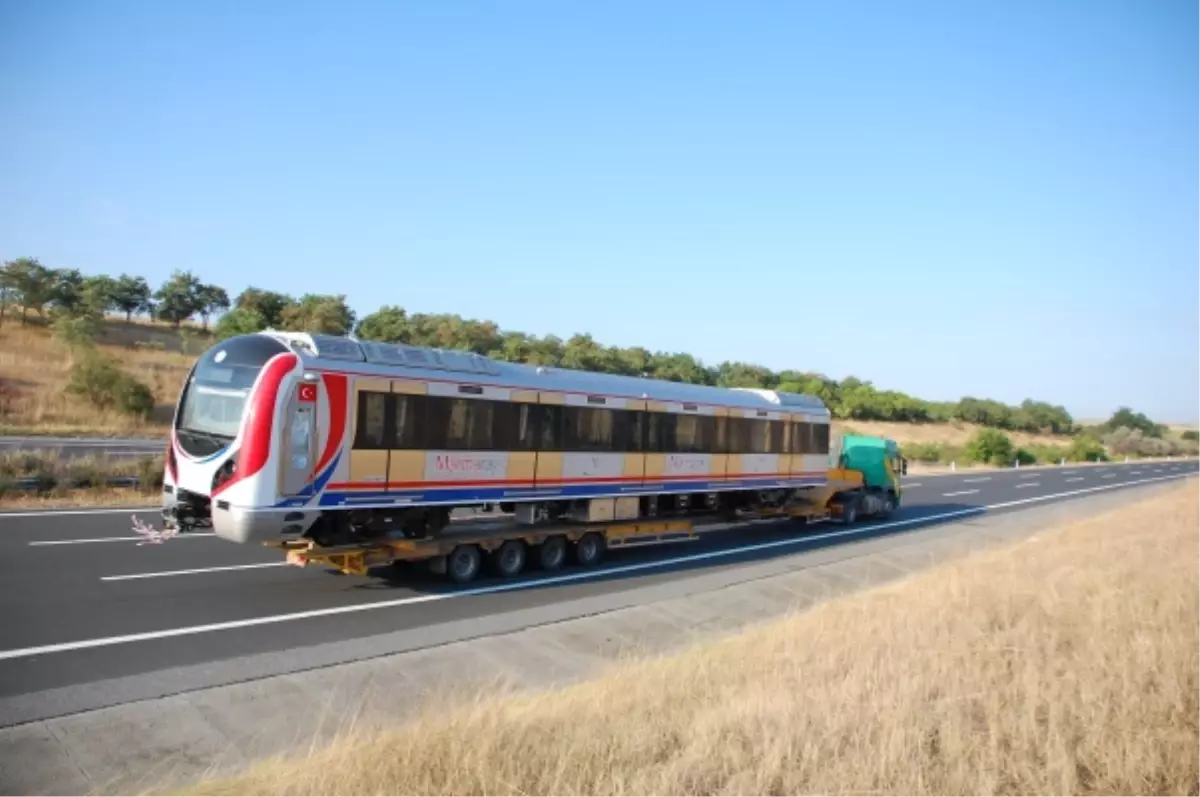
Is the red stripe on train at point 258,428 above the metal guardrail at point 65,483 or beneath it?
above

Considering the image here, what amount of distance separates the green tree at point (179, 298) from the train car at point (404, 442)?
60483mm

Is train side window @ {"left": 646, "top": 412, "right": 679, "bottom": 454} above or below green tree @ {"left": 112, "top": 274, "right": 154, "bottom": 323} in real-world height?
below

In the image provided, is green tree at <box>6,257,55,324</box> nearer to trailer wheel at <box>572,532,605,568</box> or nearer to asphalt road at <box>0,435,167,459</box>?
asphalt road at <box>0,435,167,459</box>

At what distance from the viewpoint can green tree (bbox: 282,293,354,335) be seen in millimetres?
45312

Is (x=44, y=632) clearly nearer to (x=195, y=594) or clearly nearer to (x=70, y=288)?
(x=195, y=594)

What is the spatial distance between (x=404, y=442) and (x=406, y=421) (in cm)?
31

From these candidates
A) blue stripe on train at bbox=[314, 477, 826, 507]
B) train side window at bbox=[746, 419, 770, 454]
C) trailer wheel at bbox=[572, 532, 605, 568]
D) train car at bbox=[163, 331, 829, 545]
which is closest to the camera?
train car at bbox=[163, 331, 829, 545]

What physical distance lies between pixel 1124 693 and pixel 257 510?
9370 millimetres

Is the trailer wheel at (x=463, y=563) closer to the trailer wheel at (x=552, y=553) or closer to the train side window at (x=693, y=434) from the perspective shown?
the trailer wheel at (x=552, y=553)

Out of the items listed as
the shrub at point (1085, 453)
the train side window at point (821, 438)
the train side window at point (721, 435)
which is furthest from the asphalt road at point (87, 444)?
the shrub at point (1085, 453)

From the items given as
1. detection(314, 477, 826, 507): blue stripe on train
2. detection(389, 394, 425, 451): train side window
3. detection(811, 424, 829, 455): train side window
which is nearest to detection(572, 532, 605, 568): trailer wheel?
detection(314, 477, 826, 507): blue stripe on train

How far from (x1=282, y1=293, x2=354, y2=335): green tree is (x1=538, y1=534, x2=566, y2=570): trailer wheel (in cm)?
3213

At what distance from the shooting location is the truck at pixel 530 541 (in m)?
12.2

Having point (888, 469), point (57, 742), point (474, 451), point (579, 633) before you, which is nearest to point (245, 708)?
point (57, 742)
